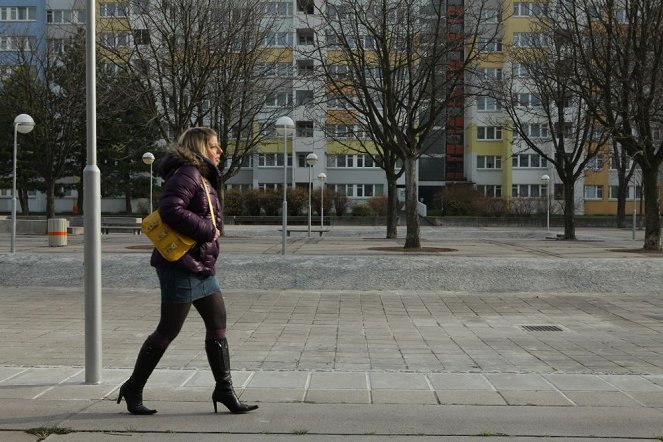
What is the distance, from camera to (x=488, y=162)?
63.4m

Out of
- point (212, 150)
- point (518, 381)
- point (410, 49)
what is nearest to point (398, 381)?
point (518, 381)

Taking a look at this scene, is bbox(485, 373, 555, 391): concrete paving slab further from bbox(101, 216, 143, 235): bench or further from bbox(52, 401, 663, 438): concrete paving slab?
bbox(101, 216, 143, 235): bench

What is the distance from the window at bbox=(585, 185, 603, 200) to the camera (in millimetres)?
61656

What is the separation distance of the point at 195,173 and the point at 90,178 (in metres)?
1.40

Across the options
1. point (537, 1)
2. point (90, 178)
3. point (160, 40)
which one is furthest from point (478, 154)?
point (90, 178)

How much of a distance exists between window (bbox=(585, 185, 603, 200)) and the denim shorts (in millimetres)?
62602

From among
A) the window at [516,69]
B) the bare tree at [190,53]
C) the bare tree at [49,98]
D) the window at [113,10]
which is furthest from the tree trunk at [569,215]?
the bare tree at [49,98]

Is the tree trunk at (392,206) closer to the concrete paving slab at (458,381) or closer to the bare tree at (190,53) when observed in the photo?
the bare tree at (190,53)

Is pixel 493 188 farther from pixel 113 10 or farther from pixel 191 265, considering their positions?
pixel 191 265

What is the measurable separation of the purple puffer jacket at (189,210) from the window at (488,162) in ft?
201

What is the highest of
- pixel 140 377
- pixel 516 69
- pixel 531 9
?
pixel 531 9

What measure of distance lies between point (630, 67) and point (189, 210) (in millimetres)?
17532

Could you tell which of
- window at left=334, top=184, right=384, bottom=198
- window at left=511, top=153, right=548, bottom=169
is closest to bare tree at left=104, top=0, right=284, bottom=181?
window at left=334, top=184, right=384, bottom=198

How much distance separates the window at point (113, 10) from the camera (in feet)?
64.0
